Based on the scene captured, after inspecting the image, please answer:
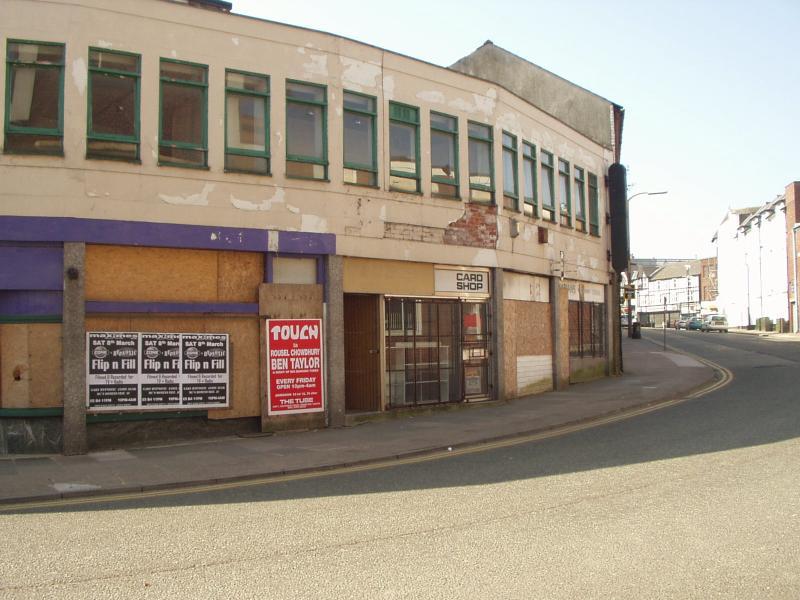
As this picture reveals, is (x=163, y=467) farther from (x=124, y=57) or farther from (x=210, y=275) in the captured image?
(x=124, y=57)

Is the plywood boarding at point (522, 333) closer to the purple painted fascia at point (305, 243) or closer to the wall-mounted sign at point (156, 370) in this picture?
the purple painted fascia at point (305, 243)

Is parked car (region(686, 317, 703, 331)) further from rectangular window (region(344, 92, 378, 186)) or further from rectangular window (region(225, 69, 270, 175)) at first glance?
rectangular window (region(225, 69, 270, 175))

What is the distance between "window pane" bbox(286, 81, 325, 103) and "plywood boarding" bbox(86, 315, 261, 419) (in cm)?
450

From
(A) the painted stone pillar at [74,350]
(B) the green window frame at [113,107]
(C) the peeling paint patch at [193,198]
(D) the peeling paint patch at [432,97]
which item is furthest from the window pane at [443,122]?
(A) the painted stone pillar at [74,350]

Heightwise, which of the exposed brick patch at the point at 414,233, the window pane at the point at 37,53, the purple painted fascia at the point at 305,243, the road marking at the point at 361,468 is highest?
the window pane at the point at 37,53

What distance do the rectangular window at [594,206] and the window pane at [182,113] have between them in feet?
48.2

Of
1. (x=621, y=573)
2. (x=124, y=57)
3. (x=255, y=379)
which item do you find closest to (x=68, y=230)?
(x=124, y=57)

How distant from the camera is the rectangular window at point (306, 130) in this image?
49.8 feet

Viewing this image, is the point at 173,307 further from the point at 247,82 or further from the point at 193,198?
the point at 247,82

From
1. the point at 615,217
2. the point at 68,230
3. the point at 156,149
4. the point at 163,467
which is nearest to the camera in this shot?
the point at 163,467

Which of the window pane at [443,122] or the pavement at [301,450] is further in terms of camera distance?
the window pane at [443,122]

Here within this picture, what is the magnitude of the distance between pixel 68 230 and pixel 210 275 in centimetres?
254

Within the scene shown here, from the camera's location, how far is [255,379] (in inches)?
572

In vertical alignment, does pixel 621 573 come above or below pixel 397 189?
below
